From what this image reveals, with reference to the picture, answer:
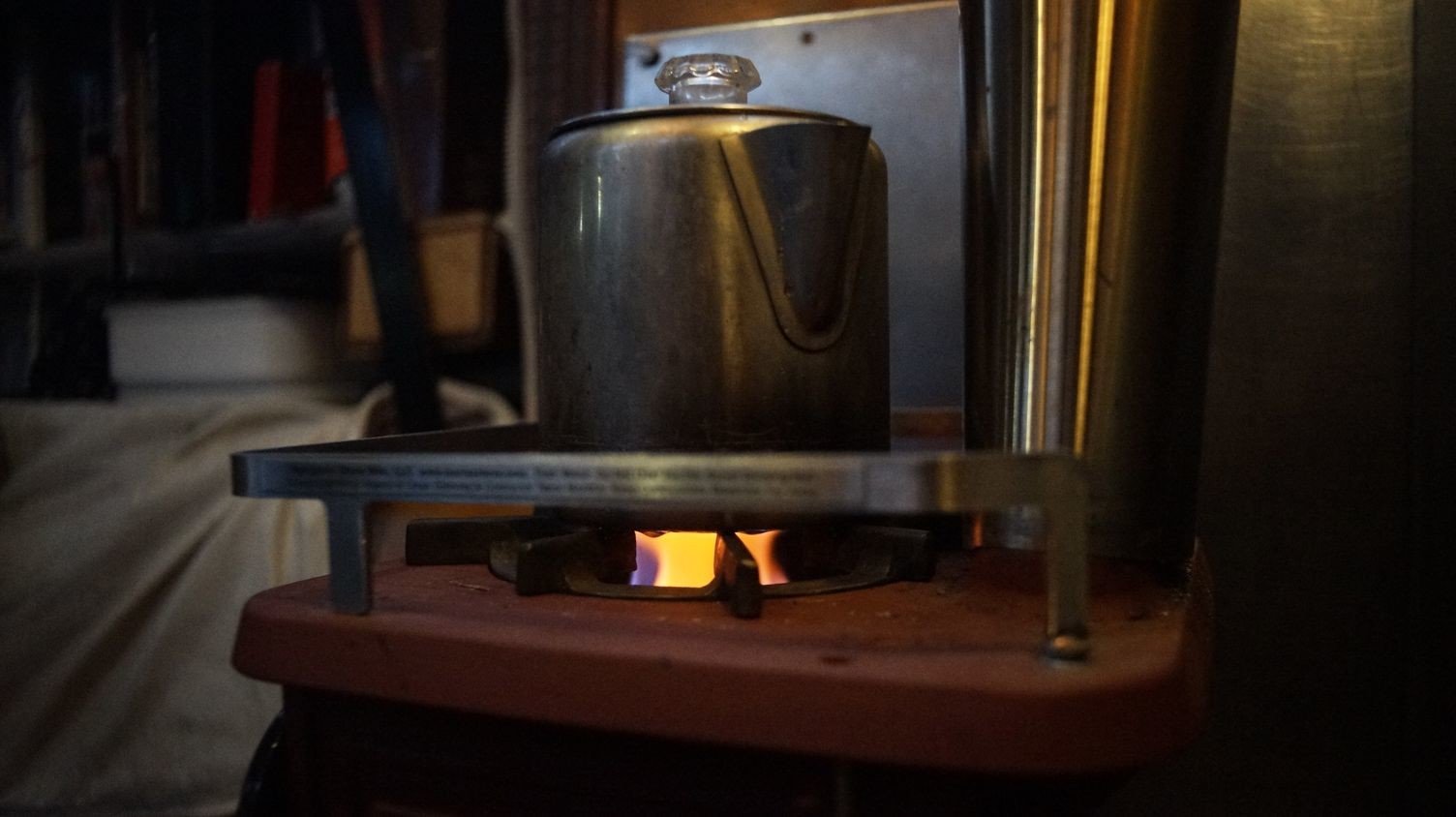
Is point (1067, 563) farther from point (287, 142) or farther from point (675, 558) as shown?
point (287, 142)

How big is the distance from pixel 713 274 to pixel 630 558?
7.5 inches

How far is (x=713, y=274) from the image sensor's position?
0.56 m

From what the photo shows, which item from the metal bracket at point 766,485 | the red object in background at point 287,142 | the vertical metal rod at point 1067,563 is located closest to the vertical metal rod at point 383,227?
the red object in background at point 287,142

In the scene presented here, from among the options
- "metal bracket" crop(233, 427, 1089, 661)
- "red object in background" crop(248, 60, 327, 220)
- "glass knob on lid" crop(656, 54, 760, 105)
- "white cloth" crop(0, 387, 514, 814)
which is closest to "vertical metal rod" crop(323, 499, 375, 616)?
"metal bracket" crop(233, 427, 1089, 661)

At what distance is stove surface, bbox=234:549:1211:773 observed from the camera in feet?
1.33

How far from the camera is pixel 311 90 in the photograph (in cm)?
147

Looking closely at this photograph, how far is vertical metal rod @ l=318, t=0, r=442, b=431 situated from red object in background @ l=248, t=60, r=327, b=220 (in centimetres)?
24

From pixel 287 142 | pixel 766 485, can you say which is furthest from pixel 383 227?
pixel 766 485

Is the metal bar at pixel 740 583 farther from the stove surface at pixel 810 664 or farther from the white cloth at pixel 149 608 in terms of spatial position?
the white cloth at pixel 149 608

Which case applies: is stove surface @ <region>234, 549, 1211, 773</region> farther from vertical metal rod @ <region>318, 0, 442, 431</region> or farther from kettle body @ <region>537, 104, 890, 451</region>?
vertical metal rod @ <region>318, 0, 442, 431</region>

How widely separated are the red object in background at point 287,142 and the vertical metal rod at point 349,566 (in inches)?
41.4

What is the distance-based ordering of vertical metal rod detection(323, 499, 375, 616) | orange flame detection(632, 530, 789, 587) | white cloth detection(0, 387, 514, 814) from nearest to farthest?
vertical metal rod detection(323, 499, 375, 616)
orange flame detection(632, 530, 789, 587)
white cloth detection(0, 387, 514, 814)

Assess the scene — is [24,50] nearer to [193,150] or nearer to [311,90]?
[193,150]

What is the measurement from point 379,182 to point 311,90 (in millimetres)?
355
